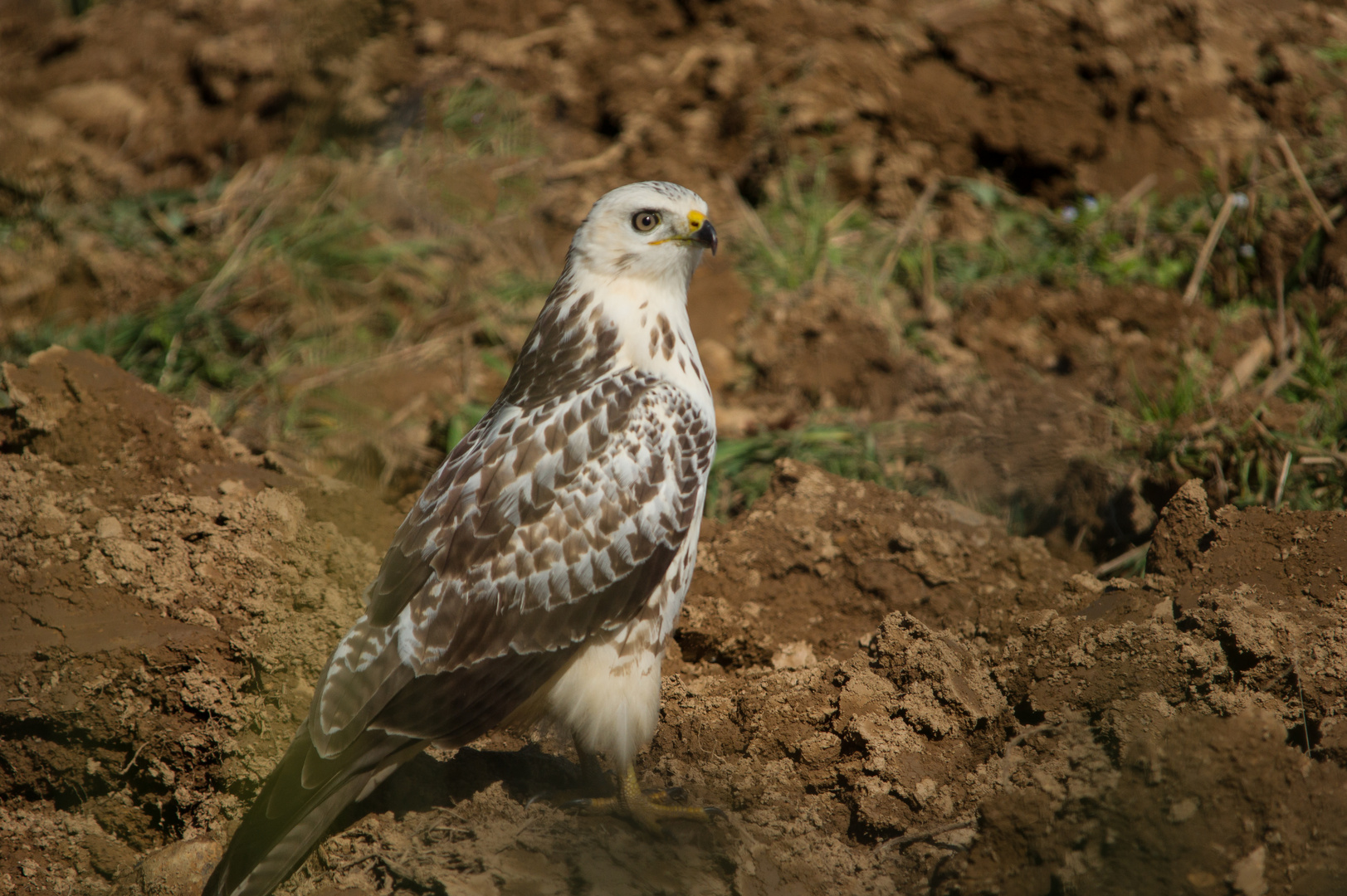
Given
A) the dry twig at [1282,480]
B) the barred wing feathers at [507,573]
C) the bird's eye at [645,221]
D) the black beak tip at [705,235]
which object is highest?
the bird's eye at [645,221]

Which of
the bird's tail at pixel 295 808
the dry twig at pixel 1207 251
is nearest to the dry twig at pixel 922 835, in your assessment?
the bird's tail at pixel 295 808

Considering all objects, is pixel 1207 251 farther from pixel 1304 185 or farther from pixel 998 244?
pixel 998 244

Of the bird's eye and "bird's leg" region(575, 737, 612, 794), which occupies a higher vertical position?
the bird's eye

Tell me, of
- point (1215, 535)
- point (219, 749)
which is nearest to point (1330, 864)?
point (1215, 535)

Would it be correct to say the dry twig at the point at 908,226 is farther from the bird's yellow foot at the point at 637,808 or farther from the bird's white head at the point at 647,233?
the bird's yellow foot at the point at 637,808

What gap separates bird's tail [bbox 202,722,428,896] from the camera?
3.17m

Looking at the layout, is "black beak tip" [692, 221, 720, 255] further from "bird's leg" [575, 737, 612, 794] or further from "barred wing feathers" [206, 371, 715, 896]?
"bird's leg" [575, 737, 612, 794]

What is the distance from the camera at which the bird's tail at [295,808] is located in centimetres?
317

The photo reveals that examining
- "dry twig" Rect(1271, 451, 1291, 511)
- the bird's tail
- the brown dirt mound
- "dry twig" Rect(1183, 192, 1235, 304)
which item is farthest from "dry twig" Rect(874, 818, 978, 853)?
the brown dirt mound

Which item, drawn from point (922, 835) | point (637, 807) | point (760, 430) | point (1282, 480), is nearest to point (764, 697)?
point (637, 807)

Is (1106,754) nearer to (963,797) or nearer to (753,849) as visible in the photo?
(963,797)

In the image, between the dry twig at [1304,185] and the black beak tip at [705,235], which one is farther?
the dry twig at [1304,185]

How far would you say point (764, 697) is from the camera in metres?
3.90

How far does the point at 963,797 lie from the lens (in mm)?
3379
